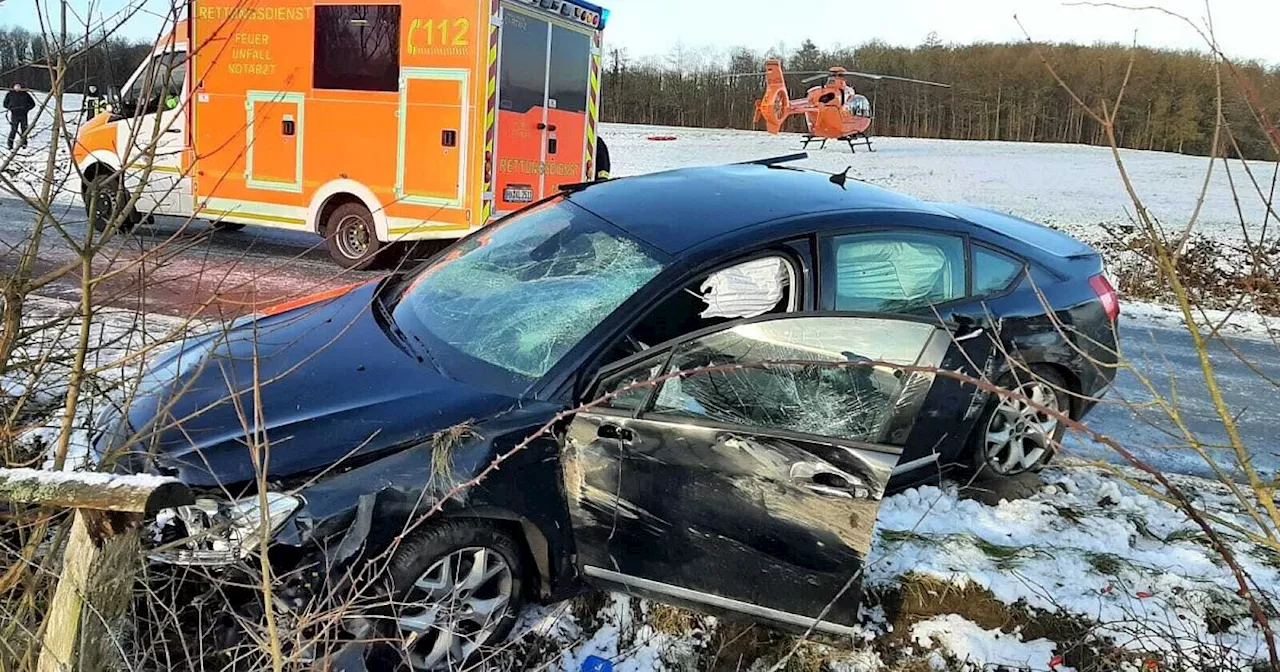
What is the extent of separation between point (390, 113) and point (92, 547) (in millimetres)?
7853

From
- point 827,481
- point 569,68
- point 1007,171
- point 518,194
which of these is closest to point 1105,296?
point 827,481

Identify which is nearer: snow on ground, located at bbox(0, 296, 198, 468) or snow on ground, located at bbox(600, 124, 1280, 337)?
snow on ground, located at bbox(0, 296, 198, 468)

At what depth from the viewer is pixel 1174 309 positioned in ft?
31.9

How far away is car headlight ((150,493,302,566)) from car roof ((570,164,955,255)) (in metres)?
1.66

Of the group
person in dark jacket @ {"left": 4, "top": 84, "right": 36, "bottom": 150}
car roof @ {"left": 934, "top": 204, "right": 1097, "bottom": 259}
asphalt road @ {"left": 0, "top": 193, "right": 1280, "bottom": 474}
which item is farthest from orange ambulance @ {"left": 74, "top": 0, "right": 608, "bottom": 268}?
person in dark jacket @ {"left": 4, "top": 84, "right": 36, "bottom": 150}

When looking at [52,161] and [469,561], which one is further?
[469,561]

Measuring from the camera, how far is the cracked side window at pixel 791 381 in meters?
2.73

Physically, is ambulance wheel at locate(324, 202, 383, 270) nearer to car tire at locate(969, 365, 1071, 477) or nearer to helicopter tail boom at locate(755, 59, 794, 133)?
car tire at locate(969, 365, 1071, 477)

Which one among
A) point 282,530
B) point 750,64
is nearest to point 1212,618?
point 282,530

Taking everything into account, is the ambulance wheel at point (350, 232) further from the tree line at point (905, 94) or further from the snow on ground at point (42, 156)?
the tree line at point (905, 94)

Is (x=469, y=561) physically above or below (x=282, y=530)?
below

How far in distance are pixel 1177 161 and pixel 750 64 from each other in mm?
34320

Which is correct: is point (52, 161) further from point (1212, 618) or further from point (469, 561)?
point (1212, 618)

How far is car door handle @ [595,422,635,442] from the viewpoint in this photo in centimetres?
286
